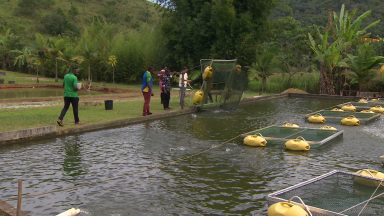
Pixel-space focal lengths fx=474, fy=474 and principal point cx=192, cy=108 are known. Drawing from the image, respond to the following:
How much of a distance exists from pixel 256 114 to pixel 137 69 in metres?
18.0

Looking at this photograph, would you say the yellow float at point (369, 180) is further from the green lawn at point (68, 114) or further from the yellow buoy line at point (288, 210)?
the green lawn at point (68, 114)

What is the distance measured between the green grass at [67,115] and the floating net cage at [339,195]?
8138mm

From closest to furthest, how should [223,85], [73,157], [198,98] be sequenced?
[73,157] < [198,98] < [223,85]

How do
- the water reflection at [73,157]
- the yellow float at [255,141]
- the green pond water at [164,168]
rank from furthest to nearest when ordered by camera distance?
the yellow float at [255,141] → the water reflection at [73,157] → the green pond water at [164,168]

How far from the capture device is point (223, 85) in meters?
20.2

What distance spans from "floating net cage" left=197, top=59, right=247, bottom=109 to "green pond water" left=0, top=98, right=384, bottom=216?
4335 mm

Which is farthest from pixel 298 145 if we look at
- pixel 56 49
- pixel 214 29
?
pixel 56 49

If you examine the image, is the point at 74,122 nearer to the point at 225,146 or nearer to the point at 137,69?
the point at 225,146

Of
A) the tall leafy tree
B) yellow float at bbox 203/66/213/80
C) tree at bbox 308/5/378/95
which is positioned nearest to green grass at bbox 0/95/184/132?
yellow float at bbox 203/66/213/80

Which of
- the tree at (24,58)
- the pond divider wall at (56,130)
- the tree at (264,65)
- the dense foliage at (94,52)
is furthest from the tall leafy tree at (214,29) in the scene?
the pond divider wall at (56,130)

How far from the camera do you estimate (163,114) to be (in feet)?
58.2

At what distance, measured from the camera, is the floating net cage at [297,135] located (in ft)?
41.7

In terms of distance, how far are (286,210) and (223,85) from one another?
14.4 m

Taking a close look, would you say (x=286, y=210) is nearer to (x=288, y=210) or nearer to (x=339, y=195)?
(x=288, y=210)
